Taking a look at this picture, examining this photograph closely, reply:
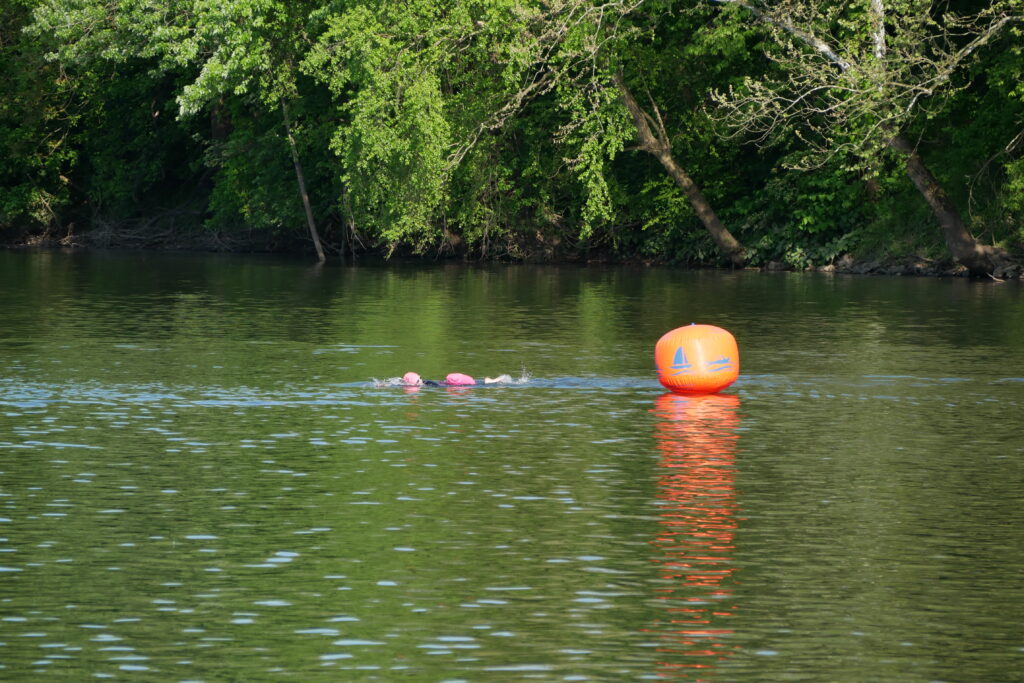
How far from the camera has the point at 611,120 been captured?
48.0 m

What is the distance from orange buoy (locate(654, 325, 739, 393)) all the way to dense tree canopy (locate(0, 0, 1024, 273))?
18.7 metres

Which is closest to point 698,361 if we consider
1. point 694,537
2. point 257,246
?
point 694,537

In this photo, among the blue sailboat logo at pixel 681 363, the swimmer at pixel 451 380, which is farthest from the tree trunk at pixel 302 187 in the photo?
the blue sailboat logo at pixel 681 363

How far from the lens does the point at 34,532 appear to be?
13.3 metres

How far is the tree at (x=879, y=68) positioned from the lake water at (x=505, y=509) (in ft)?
37.7

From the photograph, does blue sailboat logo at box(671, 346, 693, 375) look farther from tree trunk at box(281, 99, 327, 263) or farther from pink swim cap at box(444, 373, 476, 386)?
tree trunk at box(281, 99, 327, 263)

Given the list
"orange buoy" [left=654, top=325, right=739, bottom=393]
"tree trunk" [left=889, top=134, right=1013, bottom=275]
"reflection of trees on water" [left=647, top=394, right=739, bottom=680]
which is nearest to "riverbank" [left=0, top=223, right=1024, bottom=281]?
"tree trunk" [left=889, top=134, right=1013, bottom=275]

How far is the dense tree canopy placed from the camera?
143ft

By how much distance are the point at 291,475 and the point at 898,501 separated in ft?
16.9

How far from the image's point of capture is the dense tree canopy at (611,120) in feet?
143

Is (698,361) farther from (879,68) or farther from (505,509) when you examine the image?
(879,68)

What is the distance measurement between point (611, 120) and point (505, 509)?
113 ft

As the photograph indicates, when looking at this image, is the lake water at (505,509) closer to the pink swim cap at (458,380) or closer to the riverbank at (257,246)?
the pink swim cap at (458,380)

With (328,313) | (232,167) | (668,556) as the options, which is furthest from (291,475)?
(232,167)
